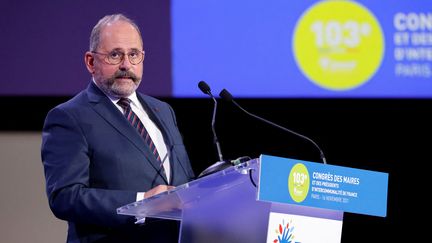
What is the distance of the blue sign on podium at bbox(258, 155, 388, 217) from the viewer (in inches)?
88.9

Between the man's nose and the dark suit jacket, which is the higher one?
the man's nose

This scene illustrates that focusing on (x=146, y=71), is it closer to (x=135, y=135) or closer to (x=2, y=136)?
(x=2, y=136)

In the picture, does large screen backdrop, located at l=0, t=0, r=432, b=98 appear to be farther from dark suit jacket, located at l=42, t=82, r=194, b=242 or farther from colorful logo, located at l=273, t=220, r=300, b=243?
colorful logo, located at l=273, t=220, r=300, b=243

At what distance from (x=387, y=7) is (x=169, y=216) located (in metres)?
2.59

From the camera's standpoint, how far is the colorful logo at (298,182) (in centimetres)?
232

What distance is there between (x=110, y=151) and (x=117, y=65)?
1.20 ft

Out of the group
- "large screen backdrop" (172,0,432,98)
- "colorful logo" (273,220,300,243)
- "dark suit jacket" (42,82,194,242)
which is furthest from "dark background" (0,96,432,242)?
"colorful logo" (273,220,300,243)

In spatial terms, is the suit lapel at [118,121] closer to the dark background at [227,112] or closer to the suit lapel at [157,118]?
the suit lapel at [157,118]

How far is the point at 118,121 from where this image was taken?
9.61ft

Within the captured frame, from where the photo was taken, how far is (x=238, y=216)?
2406mm

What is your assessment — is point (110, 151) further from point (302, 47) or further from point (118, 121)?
point (302, 47)

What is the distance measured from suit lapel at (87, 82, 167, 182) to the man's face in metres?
0.06

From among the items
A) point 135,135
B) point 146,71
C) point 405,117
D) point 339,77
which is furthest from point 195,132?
point 135,135

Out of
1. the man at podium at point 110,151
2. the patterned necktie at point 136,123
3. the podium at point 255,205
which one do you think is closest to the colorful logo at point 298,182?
the podium at point 255,205
